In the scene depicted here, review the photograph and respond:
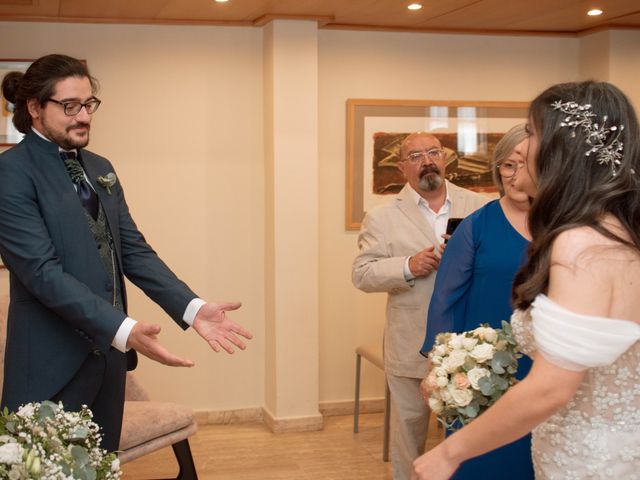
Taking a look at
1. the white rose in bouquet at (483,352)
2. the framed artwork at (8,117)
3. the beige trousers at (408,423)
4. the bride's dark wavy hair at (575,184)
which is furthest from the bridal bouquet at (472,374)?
the framed artwork at (8,117)

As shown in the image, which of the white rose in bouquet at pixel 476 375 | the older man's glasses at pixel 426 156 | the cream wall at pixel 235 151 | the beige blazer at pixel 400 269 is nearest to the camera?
the white rose in bouquet at pixel 476 375

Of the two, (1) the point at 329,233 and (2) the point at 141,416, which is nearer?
(2) the point at 141,416

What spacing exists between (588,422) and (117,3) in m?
3.90

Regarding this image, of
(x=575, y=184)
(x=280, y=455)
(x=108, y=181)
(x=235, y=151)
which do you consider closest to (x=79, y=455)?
(x=575, y=184)

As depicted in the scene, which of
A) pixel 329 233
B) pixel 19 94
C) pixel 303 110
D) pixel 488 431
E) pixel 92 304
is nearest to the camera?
pixel 488 431

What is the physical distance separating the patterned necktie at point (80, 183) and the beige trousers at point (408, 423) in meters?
1.92

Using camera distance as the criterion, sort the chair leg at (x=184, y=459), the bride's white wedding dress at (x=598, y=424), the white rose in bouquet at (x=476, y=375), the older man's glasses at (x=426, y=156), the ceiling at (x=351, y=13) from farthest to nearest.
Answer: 1. the ceiling at (x=351, y=13)
2. the older man's glasses at (x=426, y=156)
3. the chair leg at (x=184, y=459)
4. the white rose in bouquet at (x=476, y=375)
5. the bride's white wedding dress at (x=598, y=424)

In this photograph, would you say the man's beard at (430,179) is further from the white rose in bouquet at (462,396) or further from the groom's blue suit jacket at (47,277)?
the white rose in bouquet at (462,396)

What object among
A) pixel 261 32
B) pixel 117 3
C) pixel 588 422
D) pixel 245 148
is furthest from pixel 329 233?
pixel 588 422

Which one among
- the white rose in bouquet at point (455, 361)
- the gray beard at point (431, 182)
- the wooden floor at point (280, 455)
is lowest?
the wooden floor at point (280, 455)

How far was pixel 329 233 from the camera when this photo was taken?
6.04 metres

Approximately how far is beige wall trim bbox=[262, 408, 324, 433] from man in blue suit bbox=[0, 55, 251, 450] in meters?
2.75

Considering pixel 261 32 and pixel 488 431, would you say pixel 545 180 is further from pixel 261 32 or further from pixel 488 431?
pixel 261 32

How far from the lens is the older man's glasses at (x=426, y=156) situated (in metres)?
4.51
